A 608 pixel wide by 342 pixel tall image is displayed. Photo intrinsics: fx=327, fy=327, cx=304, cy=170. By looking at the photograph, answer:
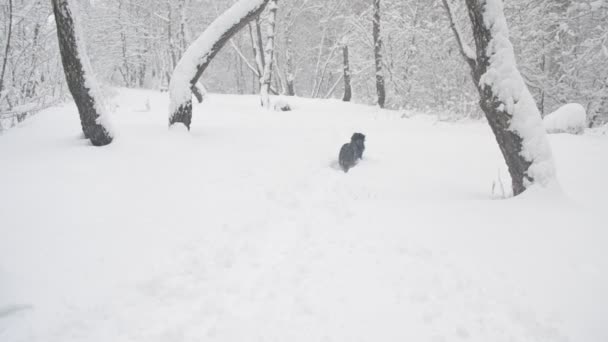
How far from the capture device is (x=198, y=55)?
7.43 metres

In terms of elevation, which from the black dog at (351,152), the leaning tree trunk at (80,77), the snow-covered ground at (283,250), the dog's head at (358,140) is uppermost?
the leaning tree trunk at (80,77)

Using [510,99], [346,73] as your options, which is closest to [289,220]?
[510,99]

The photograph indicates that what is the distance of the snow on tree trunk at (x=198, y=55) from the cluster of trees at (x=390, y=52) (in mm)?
23

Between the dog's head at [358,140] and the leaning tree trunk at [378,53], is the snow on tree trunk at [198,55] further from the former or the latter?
the leaning tree trunk at [378,53]

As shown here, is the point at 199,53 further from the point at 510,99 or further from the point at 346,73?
the point at 346,73

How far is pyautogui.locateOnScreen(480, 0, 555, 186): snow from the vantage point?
4.27 m

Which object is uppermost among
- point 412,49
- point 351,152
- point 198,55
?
point 412,49

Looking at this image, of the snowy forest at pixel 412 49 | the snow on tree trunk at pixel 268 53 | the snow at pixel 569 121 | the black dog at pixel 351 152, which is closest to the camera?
the black dog at pixel 351 152

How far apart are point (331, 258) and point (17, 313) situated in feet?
8.84

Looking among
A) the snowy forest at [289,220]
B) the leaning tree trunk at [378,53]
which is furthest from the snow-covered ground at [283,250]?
the leaning tree trunk at [378,53]

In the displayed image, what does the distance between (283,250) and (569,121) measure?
28.9ft

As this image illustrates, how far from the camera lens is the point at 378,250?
11.8ft

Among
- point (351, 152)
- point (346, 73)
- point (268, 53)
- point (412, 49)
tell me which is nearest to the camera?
point (351, 152)

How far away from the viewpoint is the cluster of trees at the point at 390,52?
4.38m
